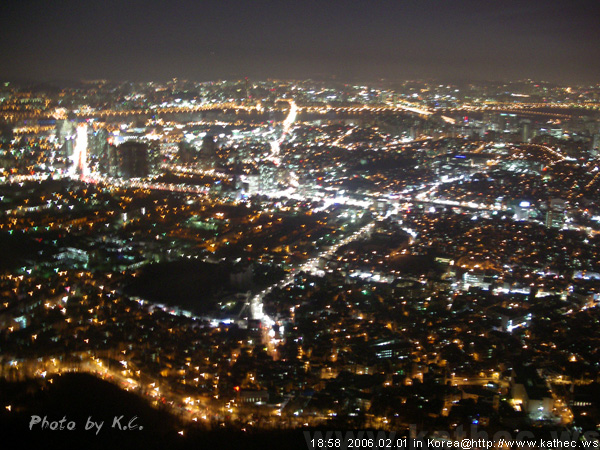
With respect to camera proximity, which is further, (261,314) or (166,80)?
(166,80)

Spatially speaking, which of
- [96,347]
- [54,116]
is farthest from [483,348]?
[54,116]

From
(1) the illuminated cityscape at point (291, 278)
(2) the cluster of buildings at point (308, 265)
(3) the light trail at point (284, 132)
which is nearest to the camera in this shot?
(1) the illuminated cityscape at point (291, 278)

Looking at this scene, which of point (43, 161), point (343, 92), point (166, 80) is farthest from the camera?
point (343, 92)

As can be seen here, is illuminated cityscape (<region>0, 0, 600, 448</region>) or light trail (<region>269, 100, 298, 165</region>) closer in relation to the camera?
illuminated cityscape (<region>0, 0, 600, 448</region>)

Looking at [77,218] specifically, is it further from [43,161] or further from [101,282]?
[43,161]

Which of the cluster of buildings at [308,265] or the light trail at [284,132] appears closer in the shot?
the cluster of buildings at [308,265]

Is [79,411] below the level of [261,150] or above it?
below

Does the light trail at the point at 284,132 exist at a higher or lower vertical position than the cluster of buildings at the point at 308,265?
higher

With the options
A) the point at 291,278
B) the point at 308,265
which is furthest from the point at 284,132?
the point at 291,278
